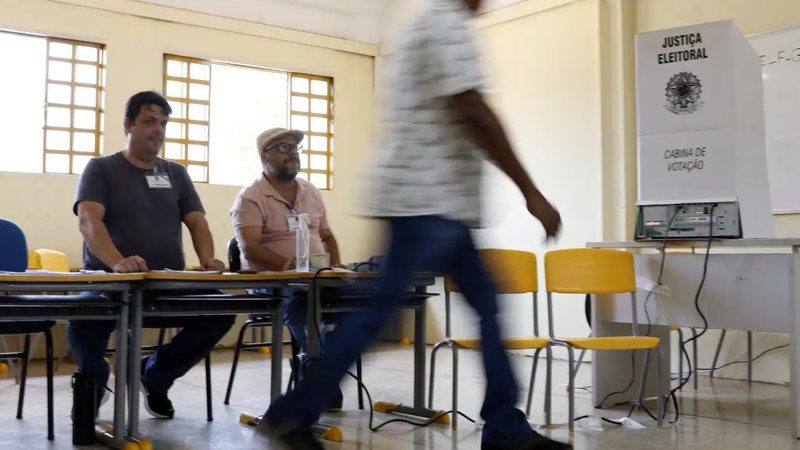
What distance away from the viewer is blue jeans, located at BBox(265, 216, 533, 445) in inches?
78.3

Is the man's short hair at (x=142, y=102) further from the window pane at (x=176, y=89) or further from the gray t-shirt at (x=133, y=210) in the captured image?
the window pane at (x=176, y=89)

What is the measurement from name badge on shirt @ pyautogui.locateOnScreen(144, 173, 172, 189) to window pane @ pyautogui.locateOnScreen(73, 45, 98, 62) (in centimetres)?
354

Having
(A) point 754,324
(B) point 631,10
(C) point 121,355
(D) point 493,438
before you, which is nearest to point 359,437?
(C) point 121,355

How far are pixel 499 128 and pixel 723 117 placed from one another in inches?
78.1

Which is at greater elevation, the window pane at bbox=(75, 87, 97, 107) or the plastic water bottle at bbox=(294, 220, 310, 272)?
the window pane at bbox=(75, 87, 97, 107)

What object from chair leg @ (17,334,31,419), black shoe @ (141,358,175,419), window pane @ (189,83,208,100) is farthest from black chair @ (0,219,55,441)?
window pane @ (189,83,208,100)

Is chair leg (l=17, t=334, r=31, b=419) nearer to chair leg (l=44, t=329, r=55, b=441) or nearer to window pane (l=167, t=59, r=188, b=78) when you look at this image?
chair leg (l=44, t=329, r=55, b=441)

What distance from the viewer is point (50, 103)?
6652 mm

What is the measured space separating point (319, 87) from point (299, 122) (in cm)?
41

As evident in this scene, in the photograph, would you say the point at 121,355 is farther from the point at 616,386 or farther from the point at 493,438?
the point at 616,386

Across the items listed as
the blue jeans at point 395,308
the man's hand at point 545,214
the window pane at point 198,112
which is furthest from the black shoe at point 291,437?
the window pane at point 198,112

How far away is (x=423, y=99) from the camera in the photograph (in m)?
2.09

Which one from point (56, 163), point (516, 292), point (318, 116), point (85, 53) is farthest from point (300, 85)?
point (516, 292)

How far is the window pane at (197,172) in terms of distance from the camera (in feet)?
24.0
